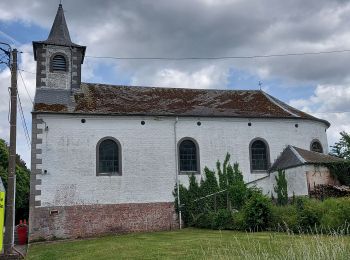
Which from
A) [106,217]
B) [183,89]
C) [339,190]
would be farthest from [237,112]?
[106,217]

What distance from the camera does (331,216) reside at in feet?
51.3

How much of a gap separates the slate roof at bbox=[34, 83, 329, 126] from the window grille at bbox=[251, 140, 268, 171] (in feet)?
5.93

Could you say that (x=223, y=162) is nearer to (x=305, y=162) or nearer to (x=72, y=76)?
(x=305, y=162)

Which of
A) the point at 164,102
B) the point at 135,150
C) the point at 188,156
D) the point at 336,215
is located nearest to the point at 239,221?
the point at 336,215

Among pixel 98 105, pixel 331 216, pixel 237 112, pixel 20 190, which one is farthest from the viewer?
pixel 20 190

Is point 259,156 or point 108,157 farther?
point 259,156

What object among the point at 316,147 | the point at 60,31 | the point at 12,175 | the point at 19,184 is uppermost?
the point at 60,31

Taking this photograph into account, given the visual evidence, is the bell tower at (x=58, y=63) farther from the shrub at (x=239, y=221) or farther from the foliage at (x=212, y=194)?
the shrub at (x=239, y=221)

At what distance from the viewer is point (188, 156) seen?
80.9 ft

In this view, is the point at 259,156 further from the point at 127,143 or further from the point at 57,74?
the point at 57,74

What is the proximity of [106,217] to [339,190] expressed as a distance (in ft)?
41.2

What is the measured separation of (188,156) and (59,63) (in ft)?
32.0

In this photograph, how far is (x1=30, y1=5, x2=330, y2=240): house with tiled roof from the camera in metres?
22.2

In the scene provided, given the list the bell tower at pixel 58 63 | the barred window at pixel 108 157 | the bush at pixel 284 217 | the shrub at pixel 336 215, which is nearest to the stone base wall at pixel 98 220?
the barred window at pixel 108 157
